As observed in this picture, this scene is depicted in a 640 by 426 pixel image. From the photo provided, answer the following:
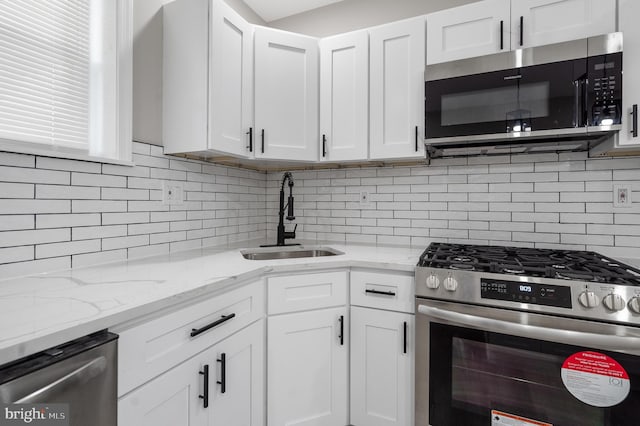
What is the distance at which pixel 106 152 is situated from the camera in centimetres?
150

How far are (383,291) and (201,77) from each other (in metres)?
1.45

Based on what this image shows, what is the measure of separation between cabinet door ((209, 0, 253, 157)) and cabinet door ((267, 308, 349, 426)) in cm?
99

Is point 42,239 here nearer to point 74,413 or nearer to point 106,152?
point 106,152

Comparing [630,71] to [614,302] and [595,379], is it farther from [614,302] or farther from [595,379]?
[595,379]

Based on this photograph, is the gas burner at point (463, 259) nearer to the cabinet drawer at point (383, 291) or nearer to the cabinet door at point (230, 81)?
the cabinet drawer at point (383, 291)

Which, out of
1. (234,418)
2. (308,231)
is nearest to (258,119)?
(308,231)

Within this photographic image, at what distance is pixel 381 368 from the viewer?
1622 millimetres

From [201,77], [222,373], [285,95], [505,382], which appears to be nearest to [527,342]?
[505,382]

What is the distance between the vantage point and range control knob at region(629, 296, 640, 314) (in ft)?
3.70

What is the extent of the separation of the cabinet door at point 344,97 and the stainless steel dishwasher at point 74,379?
5.28 ft

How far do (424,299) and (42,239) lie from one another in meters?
1.62

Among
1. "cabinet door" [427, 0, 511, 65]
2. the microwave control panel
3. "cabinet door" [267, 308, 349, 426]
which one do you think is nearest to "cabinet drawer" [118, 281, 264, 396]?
"cabinet door" [267, 308, 349, 426]

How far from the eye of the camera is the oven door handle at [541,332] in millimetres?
1142

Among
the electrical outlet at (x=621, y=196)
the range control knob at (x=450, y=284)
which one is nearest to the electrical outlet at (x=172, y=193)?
the range control knob at (x=450, y=284)
